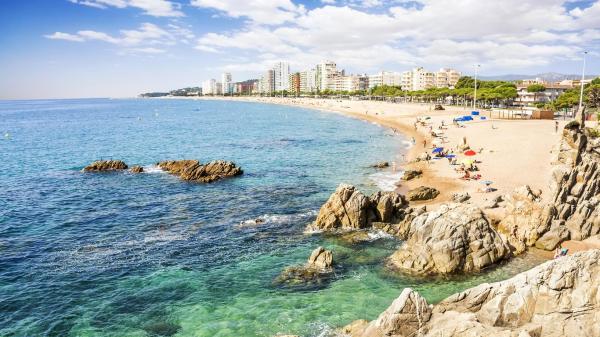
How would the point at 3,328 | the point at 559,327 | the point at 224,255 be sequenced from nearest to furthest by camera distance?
the point at 559,327
the point at 3,328
the point at 224,255

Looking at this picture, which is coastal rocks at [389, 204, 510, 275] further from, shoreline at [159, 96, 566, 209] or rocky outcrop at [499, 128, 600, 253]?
shoreline at [159, 96, 566, 209]

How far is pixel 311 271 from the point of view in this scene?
24.3 meters

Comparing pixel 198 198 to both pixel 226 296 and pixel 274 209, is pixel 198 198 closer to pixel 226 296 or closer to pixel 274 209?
pixel 274 209

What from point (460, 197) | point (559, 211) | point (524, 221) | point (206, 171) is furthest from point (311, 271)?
point (206, 171)

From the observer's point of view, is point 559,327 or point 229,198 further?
point 229,198

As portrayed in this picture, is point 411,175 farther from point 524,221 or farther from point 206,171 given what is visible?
point 206,171

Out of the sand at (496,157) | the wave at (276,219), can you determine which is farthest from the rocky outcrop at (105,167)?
the sand at (496,157)

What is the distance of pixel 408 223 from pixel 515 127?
193 feet

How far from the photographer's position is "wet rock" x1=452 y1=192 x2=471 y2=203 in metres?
34.0

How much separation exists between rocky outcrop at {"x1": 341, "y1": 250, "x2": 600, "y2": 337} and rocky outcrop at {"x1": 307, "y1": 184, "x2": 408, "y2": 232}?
15227mm

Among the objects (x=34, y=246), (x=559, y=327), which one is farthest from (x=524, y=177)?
(x=34, y=246)

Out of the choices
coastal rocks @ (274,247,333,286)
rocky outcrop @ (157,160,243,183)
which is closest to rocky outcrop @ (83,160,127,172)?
rocky outcrop @ (157,160,243,183)

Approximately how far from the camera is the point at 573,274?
14766 millimetres

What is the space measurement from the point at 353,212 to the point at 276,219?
662 cm
